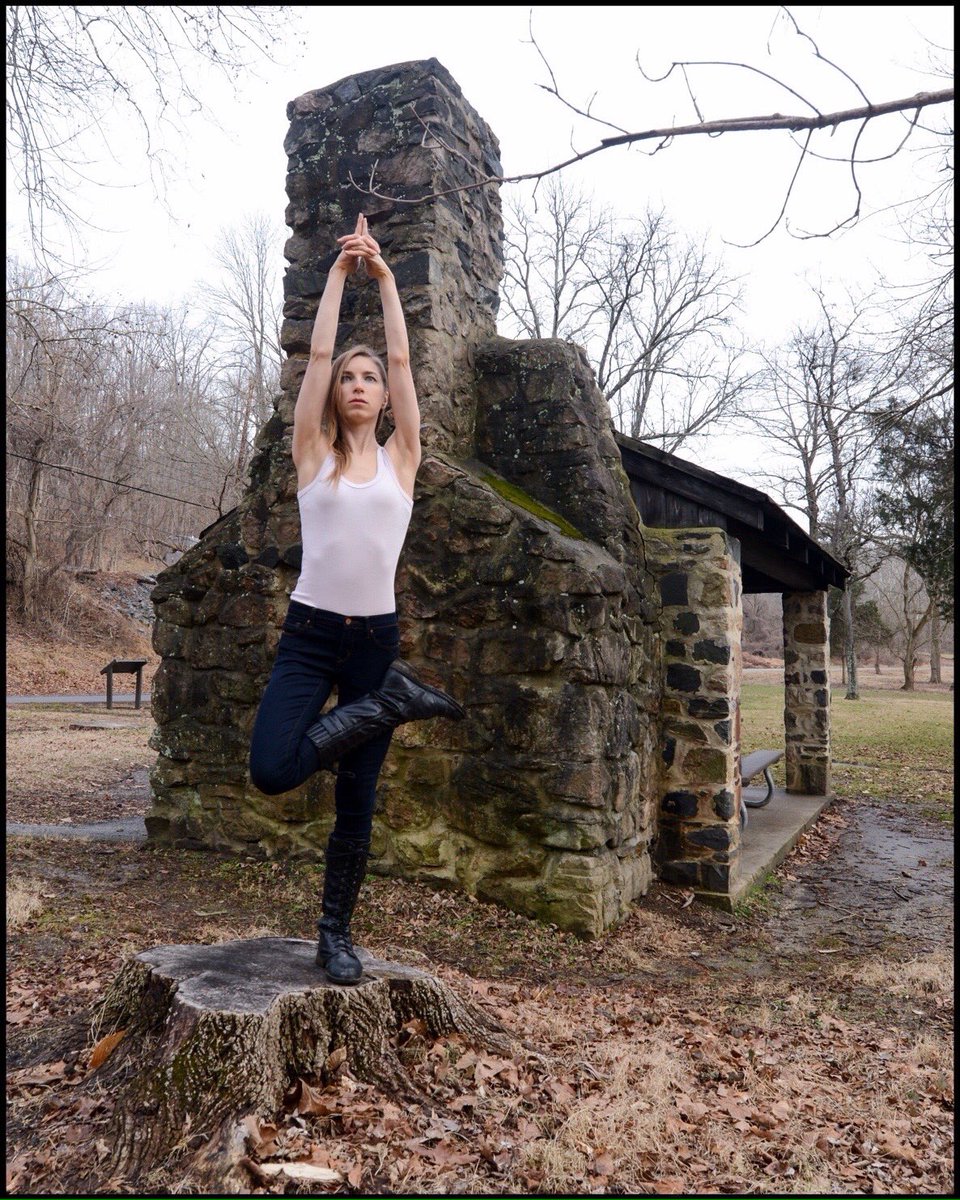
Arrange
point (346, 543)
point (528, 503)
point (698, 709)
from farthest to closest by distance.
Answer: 1. point (698, 709)
2. point (528, 503)
3. point (346, 543)

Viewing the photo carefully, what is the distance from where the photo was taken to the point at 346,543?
2955 mm

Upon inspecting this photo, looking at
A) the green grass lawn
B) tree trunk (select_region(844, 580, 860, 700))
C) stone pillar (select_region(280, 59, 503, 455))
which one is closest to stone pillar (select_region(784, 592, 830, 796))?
the green grass lawn

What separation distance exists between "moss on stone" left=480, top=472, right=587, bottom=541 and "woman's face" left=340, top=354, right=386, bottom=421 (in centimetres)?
267

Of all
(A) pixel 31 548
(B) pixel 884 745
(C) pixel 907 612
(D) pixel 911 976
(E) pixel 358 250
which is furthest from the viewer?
(C) pixel 907 612

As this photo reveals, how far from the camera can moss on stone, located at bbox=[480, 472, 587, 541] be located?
5.84 metres

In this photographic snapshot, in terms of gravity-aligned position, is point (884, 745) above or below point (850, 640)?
below

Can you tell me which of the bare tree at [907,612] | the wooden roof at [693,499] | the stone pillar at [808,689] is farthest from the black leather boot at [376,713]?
the bare tree at [907,612]

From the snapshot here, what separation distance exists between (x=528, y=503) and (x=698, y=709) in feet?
6.89

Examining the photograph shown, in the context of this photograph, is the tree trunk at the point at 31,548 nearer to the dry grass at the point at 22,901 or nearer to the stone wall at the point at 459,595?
the stone wall at the point at 459,595

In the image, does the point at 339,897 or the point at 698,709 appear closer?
the point at 339,897

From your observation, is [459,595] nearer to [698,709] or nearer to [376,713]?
[698,709]

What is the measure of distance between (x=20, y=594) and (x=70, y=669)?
2917 mm

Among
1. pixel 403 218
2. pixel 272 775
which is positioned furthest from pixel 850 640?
pixel 272 775

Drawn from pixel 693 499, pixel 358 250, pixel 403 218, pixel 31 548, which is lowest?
pixel 693 499
